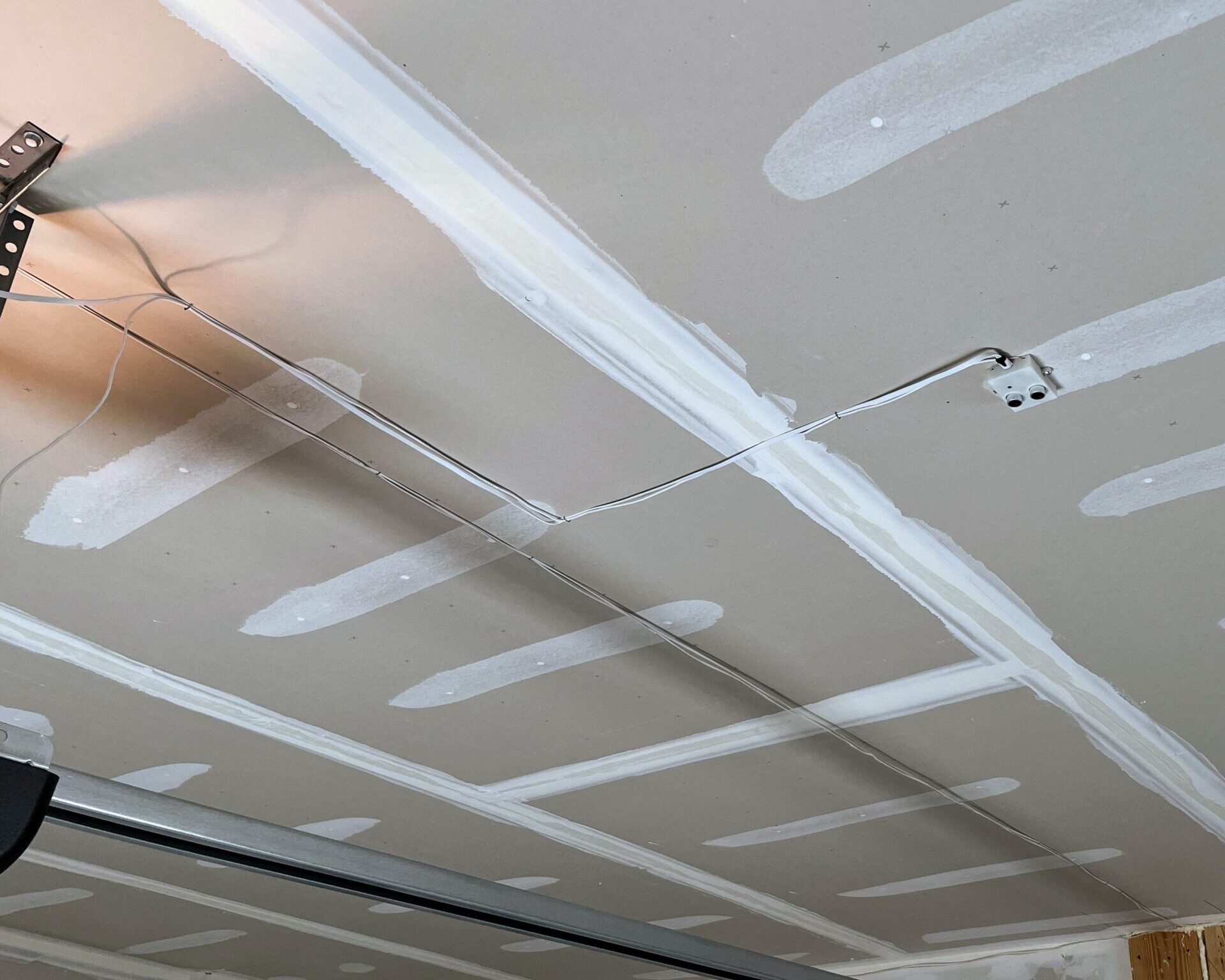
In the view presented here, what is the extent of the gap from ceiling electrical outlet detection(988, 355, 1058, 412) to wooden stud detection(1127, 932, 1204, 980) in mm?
3010

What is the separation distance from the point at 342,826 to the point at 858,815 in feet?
5.27

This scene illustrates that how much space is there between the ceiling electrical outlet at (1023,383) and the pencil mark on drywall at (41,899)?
3956 mm

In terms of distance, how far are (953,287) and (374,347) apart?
2.88 ft

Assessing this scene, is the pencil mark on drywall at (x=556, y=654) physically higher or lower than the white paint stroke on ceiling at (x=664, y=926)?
higher

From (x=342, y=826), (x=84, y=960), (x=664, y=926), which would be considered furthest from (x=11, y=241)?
(x=84, y=960)

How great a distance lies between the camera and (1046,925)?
3.95 meters

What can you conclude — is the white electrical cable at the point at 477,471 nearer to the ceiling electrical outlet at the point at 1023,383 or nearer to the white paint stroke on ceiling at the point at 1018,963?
the ceiling electrical outlet at the point at 1023,383

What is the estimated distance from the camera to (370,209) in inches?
57.7

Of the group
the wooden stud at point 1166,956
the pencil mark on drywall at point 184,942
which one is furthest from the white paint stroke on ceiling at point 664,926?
the wooden stud at point 1166,956

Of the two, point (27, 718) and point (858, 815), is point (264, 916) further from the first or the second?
point (858, 815)

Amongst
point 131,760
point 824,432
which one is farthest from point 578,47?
point 131,760

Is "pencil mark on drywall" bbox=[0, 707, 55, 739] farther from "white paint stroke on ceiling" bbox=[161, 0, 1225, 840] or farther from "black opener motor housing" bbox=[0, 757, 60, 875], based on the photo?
"white paint stroke on ceiling" bbox=[161, 0, 1225, 840]

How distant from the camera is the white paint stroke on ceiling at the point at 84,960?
4637 millimetres

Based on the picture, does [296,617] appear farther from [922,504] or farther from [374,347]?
[922,504]
